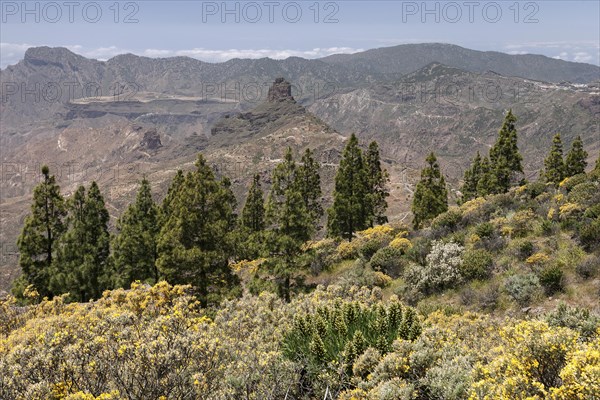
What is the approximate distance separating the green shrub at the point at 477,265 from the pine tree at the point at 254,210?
1224 inches

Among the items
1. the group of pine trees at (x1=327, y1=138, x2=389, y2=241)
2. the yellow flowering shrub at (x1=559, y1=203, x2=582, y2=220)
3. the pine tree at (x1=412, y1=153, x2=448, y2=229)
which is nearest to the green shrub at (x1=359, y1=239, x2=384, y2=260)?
the yellow flowering shrub at (x1=559, y1=203, x2=582, y2=220)

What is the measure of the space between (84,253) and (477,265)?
85.8 ft

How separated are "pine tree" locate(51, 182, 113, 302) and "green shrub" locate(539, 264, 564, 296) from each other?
2759 cm

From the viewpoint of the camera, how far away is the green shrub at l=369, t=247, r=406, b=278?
21875 mm

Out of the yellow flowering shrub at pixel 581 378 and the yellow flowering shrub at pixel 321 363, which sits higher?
the yellow flowering shrub at pixel 581 378

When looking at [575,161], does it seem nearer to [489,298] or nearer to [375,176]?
[375,176]

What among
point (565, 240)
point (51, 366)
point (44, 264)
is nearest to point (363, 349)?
point (51, 366)

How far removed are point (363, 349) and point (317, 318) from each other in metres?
1.29

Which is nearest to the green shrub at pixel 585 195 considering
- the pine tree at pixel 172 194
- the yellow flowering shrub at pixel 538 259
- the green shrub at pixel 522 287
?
the yellow flowering shrub at pixel 538 259

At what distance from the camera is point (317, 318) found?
9461 mm

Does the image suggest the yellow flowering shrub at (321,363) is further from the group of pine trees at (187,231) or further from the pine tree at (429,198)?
the pine tree at (429,198)

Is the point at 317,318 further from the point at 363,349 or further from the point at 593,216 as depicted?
the point at 593,216

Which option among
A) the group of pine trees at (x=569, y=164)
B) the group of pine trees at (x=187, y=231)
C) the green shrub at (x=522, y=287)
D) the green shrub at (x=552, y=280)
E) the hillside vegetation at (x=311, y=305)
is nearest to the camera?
the hillside vegetation at (x=311, y=305)

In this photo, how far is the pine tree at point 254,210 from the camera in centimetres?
4791
